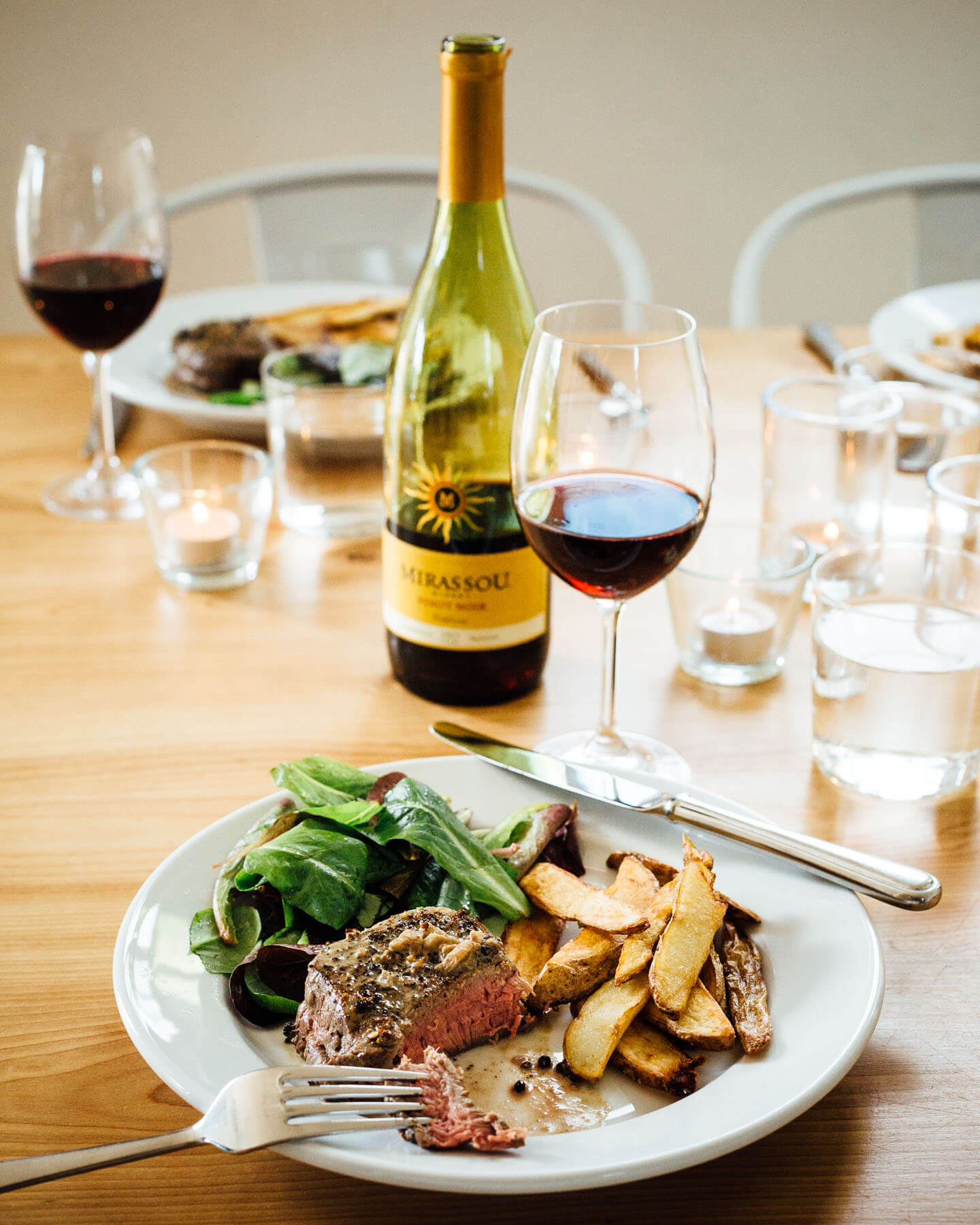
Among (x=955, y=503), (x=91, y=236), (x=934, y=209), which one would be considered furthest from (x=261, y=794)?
(x=934, y=209)

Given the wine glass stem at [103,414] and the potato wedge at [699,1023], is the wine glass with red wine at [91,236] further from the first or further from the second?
the potato wedge at [699,1023]

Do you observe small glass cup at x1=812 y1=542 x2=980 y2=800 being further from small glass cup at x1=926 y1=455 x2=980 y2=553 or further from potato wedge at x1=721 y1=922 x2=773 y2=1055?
potato wedge at x1=721 y1=922 x2=773 y2=1055

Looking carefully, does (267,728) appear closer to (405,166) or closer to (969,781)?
(969,781)

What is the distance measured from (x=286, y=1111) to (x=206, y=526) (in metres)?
0.85

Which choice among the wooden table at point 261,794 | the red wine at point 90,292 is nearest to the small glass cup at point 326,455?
the wooden table at point 261,794

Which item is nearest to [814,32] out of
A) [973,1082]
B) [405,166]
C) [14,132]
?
A: [405,166]

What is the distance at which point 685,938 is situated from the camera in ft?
2.34

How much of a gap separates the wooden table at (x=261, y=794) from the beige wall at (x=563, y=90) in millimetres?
2177

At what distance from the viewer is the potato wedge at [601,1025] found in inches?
26.3

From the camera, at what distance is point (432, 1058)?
0.64m

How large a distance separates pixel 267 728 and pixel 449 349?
383 millimetres

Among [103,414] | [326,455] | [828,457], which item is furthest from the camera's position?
[103,414]

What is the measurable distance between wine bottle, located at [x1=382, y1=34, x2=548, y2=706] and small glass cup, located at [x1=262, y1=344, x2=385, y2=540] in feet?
0.84

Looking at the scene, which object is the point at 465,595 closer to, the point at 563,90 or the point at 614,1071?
the point at 614,1071
